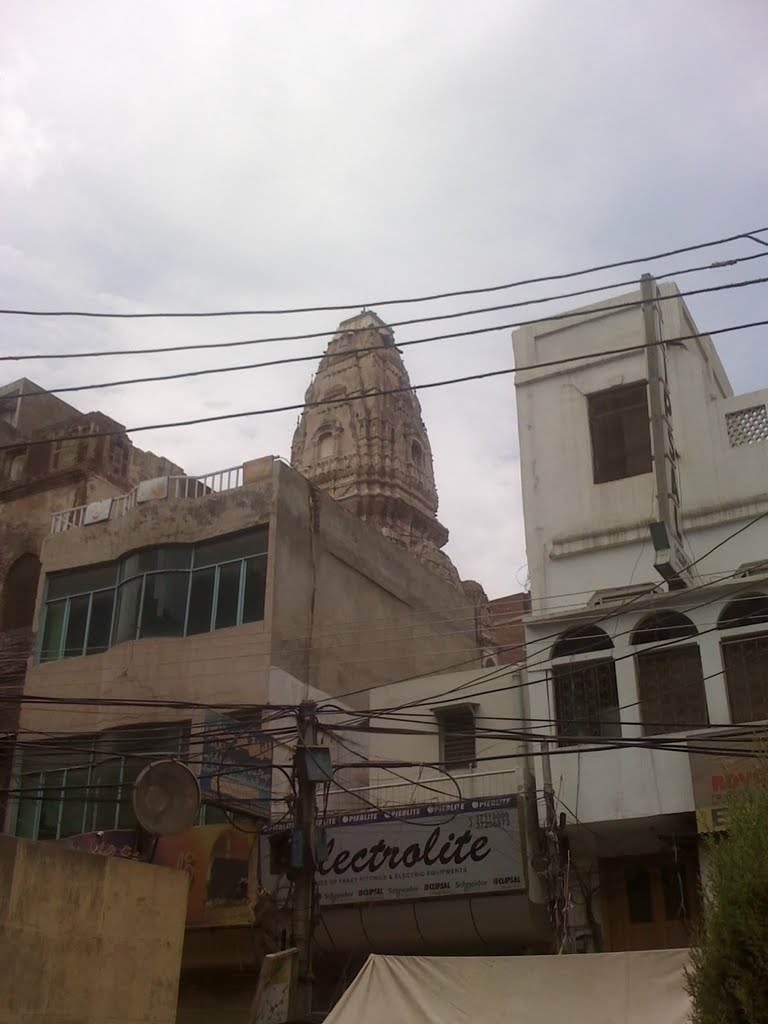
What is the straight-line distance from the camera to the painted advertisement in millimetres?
17469

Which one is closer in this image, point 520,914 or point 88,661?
point 520,914

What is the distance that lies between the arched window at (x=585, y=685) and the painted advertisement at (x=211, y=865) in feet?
18.2

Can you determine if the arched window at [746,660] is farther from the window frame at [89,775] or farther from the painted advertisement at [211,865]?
the window frame at [89,775]

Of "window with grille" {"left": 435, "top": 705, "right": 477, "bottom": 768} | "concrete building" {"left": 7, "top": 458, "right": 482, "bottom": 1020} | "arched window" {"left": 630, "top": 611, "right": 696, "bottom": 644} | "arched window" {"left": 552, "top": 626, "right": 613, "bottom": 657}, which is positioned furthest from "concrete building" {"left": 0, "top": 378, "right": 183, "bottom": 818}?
"arched window" {"left": 630, "top": 611, "right": 696, "bottom": 644}

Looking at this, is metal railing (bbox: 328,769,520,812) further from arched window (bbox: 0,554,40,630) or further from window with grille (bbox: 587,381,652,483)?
arched window (bbox: 0,554,40,630)

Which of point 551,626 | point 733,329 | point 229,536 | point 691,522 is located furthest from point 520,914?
point 733,329

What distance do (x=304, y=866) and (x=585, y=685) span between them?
19.6ft

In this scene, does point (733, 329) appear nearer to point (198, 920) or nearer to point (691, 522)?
point (691, 522)

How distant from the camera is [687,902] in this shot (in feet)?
53.2

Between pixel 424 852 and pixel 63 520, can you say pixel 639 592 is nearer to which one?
pixel 424 852

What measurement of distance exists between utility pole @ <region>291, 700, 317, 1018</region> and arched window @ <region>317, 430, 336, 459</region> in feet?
126

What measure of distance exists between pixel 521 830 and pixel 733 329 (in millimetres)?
9742

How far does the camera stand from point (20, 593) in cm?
2608

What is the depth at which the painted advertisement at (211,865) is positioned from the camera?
17.5 meters
